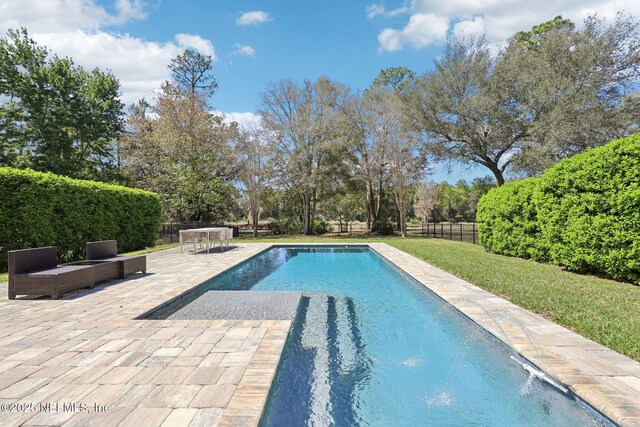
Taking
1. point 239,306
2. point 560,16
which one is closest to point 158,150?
point 239,306

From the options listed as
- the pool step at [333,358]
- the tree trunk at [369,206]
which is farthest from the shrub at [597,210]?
the tree trunk at [369,206]

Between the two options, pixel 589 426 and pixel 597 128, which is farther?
pixel 597 128

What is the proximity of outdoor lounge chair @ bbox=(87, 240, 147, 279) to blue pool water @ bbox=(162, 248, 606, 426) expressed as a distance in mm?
3906

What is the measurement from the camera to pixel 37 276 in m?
5.04

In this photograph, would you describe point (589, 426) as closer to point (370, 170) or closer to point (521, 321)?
point (521, 321)

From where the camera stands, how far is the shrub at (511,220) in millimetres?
9617

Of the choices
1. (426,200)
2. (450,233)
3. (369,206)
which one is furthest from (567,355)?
(426,200)

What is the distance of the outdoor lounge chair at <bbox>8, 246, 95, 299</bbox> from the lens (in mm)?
5020

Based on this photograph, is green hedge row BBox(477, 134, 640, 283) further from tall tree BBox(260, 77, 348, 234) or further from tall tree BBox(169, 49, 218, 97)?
tall tree BBox(169, 49, 218, 97)

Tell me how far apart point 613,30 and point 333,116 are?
14.1 m

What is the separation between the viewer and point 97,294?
5578mm

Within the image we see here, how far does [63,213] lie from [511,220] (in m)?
13.4

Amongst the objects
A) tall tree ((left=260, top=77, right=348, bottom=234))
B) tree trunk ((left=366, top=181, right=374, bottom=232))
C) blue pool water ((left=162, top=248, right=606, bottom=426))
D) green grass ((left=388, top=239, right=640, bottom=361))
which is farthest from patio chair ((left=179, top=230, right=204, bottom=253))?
tree trunk ((left=366, top=181, right=374, bottom=232))

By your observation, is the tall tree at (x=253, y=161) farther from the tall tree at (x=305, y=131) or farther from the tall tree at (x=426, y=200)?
the tall tree at (x=426, y=200)
